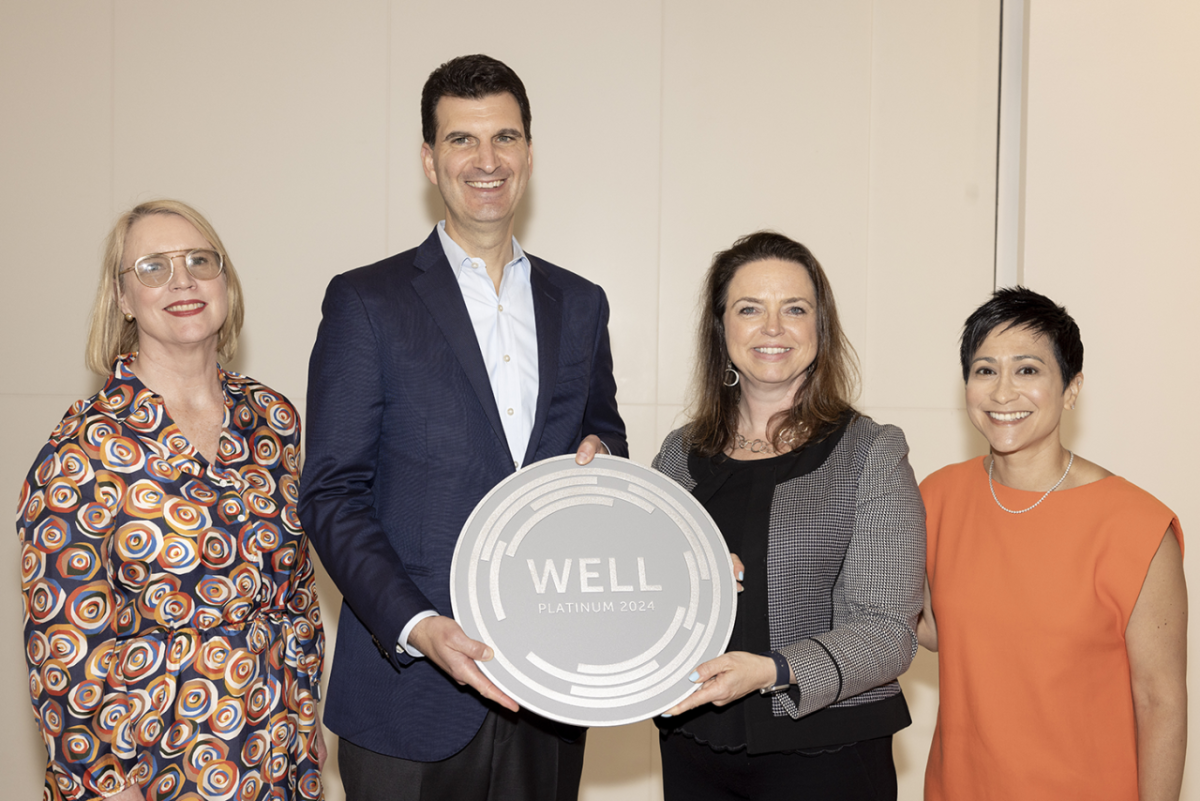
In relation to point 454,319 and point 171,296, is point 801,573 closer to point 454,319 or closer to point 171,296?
point 454,319

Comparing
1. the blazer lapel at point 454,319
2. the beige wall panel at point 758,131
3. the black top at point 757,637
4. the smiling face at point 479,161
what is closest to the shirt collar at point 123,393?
the blazer lapel at point 454,319

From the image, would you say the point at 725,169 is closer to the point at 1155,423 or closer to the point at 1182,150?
the point at 1182,150

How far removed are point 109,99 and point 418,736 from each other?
2769 mm

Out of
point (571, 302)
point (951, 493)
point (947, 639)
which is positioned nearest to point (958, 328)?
point (951, 493)

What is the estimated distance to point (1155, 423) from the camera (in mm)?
3039

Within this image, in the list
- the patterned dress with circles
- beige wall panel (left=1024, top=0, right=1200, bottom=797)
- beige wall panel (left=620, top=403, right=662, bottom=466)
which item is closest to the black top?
the patterned dress with circles

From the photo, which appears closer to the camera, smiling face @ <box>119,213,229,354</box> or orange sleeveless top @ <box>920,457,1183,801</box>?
orange sleeveless top @ <box>920,457,1183,801</box>

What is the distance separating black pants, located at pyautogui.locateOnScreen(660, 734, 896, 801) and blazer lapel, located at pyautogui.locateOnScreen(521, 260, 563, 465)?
72 centimetres

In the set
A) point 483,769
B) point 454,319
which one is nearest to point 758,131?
point 454,319

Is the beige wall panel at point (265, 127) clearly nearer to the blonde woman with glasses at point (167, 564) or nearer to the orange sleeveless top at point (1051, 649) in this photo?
the blonde woman with glasses at point (167, 564)

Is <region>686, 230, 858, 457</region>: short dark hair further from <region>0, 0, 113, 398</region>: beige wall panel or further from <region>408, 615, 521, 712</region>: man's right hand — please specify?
<region>0, 0, 113, 398</region>: beige wall panel

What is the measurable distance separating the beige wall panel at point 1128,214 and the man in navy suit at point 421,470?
2158 millimetres

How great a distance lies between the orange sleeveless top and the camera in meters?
1.74

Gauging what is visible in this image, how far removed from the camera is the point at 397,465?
69.0 inches
